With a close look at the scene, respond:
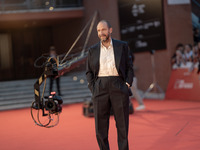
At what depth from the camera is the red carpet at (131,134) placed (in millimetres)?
4258

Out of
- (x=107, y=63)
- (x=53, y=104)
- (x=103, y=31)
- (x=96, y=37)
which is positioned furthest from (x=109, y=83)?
(x=96, y=37)

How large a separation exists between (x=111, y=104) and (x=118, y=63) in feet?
1.52

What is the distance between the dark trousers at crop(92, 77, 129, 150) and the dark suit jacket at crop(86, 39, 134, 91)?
0.07 meters

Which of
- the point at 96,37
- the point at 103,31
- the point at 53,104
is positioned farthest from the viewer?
the point at 96,37

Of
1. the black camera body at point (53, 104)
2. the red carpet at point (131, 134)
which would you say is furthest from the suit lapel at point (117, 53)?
the red carpet at point (131, 134)

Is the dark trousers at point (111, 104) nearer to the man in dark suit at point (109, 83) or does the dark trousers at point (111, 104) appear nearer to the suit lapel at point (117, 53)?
the man in dark suit at point (109, 83)

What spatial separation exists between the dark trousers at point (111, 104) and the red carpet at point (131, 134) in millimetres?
907

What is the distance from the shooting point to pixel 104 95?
3229 mm

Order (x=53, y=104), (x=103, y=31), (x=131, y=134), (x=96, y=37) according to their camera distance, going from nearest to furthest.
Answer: (x=103, y=31)
(x=53, y=104)
(x=131, y=134)
(x=96, y=37)

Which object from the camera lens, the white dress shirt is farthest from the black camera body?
the white dress shirt

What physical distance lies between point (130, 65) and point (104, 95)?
0.46 m

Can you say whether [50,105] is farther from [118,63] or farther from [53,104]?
[118,63]

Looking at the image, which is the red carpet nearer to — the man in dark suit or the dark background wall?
the man in dark suit

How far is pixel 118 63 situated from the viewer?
10.5 ft
